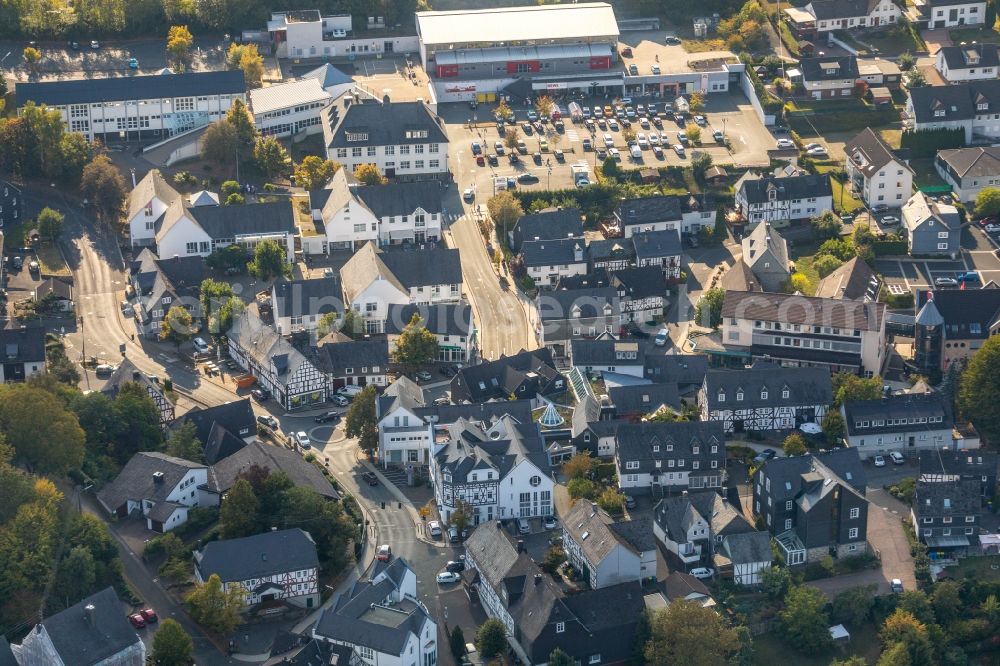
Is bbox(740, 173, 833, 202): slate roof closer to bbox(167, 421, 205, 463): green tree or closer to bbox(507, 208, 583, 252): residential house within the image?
bbox(507, 208, 583, 252): residential house

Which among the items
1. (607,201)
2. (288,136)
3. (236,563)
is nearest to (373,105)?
(288,136)

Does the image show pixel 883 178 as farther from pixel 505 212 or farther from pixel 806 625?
pixel 806 625

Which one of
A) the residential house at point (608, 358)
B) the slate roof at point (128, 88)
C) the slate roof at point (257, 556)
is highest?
the slate roof at point (128, 88)

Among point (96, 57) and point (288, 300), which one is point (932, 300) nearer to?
point (288, 300)

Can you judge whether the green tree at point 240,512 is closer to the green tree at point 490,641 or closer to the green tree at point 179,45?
the green tree at point 490,641

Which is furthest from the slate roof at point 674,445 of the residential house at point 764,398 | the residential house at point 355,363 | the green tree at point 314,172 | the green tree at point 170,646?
the green tree at point 314,172

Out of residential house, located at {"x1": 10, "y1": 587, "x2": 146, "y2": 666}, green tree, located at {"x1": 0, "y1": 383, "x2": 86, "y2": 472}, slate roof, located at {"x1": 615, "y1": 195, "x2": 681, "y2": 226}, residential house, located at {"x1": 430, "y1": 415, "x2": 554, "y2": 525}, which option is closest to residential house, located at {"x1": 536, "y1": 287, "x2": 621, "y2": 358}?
slate roof, located at {"x1": 615, "y1": 195, "x2": 681, "y2": 226}

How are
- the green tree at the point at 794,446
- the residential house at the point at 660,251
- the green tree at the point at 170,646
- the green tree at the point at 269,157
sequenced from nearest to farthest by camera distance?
the green tree at the point at 170,646 < the green tree at the point at 794,446 < the residential house at the point at 660,251 < the green tree at the point at 269,157
